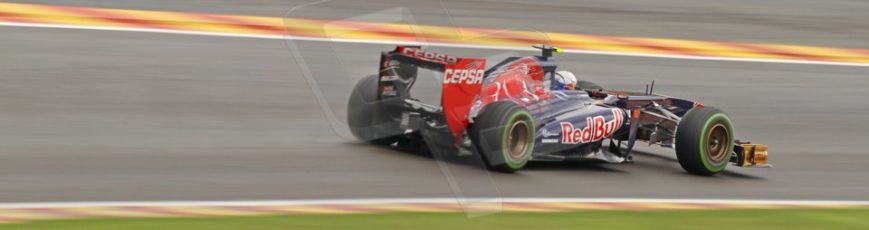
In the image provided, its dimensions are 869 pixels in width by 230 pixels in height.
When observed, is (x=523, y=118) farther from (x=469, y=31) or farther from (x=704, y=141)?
(x=704, y=141)

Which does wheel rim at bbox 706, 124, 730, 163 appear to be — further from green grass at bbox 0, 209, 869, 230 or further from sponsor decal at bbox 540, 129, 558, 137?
green grass at bbox 0, 209, 869, 230

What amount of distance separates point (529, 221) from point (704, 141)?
2.63 metres

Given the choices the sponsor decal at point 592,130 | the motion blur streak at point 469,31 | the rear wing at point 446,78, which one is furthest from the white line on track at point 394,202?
the motion blur streak at point 469,31

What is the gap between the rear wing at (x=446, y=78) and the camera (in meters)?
8.64

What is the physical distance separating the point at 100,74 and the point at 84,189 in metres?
4.05

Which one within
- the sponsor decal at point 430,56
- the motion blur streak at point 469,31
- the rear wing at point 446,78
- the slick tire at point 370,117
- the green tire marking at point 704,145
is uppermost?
the motion blur streak at point 469,31

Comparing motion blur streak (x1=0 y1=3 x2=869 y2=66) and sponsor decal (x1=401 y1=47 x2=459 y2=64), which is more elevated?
motion blur streak (x1=0 y1=3 x2=869 y2=66)

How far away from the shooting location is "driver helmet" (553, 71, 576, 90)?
1052 centimetres

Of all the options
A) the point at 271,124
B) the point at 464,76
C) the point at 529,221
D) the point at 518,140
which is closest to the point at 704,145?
the point at 518,140

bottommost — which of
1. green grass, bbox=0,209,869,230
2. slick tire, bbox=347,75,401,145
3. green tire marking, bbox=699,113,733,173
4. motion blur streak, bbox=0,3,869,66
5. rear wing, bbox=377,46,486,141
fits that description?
green grass, bbox=0,209,869,230

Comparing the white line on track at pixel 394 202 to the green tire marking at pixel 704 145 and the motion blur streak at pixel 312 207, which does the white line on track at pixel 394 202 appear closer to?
the motion blur streak at pixel 312 207

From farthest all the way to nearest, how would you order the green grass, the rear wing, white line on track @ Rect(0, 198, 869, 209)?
the rear wing, white line on track @ Rect(0, 198, 869, 209), the green grass

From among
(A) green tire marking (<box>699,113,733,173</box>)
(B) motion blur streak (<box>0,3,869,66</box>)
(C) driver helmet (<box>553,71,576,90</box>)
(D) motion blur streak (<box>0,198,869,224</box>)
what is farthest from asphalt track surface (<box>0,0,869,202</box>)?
(C) driver helmet (<box>553,71,576,90</box>)

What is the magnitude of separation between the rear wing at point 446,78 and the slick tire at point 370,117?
142 mm
